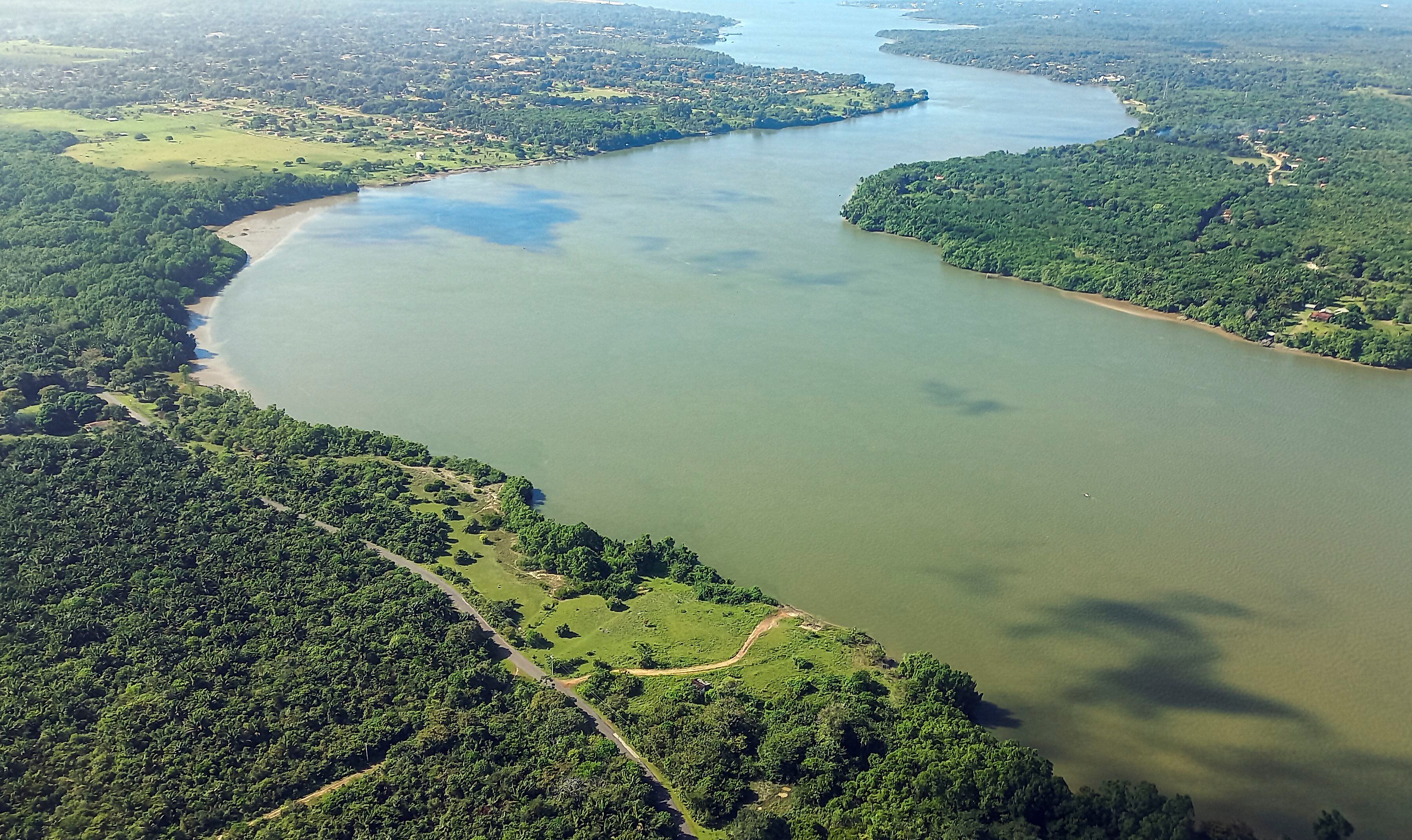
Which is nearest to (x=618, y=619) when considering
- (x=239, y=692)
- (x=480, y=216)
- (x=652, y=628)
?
(x=652, y=628)

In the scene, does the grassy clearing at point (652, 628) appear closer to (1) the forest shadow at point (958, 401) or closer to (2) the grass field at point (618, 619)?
(2) the grass field at point (618, 619)

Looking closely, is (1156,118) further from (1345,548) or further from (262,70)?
(262,70)

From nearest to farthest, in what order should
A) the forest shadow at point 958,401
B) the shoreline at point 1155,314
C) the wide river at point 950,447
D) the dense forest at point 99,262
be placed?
1. the wide river at point 950,447
2. the forest shadow at point 958,401
3. the dense forest at point 99,262
4. the shoreline at point 1155,314

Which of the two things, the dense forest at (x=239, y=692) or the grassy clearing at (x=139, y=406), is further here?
the grassy clearing at (x=139, y=406)

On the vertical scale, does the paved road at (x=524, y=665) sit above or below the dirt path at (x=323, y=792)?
above

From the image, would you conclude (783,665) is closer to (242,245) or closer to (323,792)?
(323,792)

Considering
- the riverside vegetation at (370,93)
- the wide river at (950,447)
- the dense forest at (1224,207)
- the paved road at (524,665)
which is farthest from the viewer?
the riverside vegetation at (370,93)

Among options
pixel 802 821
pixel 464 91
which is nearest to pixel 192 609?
pixel 802 821

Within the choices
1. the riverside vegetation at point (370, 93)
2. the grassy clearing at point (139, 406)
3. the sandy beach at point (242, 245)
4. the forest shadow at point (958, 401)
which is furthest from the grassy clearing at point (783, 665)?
the riverside vegetation at point (370, 93)
